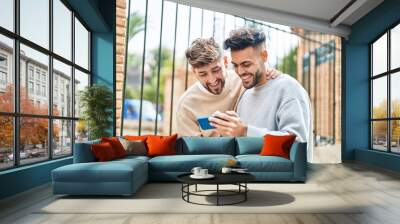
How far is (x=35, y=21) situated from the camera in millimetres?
5672

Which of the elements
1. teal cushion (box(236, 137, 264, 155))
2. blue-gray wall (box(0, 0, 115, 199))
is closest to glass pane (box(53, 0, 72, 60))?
blue-gray wall (box(0, 0, 115, 199))

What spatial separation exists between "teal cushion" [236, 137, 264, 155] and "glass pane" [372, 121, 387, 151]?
3107 millimetres

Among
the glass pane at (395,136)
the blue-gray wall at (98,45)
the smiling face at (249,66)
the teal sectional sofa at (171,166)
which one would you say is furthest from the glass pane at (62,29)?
the glass pane at (395,136)

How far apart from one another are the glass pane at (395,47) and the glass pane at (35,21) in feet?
21.3

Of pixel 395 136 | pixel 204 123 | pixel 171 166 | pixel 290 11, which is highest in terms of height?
pixel 290 11

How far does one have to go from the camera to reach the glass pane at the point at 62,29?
639 cm

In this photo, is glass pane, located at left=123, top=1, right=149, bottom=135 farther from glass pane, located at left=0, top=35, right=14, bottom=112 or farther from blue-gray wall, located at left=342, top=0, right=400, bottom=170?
blue-gray wall, located at left=342, top=0, right=400, bottom=170

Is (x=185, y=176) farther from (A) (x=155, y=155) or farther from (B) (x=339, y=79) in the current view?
(B) (x=339, y=79)

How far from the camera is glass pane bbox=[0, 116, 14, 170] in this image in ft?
15.5

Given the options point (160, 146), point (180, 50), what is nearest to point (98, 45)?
point (180, 50)

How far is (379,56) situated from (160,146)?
17.5ft

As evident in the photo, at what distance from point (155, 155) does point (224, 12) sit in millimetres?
3528

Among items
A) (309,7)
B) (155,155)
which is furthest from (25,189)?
(309,7)

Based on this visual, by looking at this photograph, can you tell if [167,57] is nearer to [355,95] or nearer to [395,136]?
[355,95]
